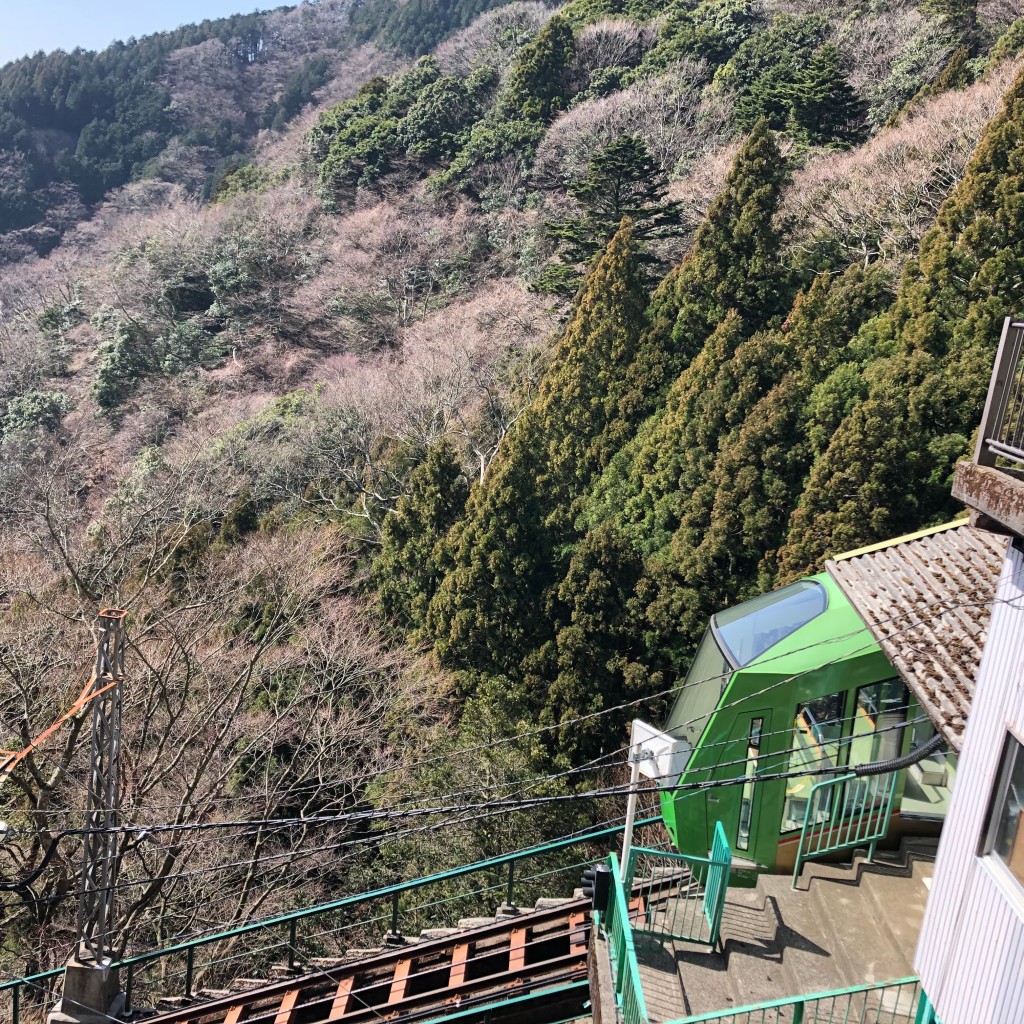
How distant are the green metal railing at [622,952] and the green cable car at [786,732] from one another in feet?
2.90

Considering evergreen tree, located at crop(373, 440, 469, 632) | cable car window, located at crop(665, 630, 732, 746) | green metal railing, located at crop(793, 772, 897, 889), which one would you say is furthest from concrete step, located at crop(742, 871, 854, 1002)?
evergreen tree, located at crop(373, 440, 469, 632)

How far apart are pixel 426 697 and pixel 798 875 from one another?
31.2ft

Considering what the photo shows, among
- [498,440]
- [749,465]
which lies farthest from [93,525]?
[749,465]

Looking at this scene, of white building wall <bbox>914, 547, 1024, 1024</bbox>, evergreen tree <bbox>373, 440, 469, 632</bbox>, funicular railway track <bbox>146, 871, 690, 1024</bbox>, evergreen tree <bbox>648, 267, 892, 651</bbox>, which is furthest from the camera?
evergreen tree <bbox>373, 440, 469, 632</bbox>

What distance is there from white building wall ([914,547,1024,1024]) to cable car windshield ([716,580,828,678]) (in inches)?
109

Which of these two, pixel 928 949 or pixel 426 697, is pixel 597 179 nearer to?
pixel 426 697

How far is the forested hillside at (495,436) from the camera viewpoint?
13422mm

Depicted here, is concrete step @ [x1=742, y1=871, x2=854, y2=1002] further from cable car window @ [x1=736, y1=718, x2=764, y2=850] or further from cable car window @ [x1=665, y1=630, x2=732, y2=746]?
cable car window @ [x1=665, y1=630, x2=732, y2=746]

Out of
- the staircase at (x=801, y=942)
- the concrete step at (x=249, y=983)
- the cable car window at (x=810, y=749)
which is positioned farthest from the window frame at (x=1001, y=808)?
the concrete step at (x=249, y=983)

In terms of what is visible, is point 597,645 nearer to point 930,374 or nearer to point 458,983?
point 930,374

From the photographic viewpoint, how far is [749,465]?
49.2 feet

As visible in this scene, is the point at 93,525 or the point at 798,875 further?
the point at 93,525

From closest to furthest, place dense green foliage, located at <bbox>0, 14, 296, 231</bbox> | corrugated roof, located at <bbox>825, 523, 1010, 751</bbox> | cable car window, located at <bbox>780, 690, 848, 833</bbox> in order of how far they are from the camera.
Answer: corrugated roof, located at <bbox>825, 523, 1010, 751</bbox>
cable car window, located at <bbox>780, 690, 848, 833</bbox>
dense green foliage, located at <bbox>0, 14, 296, 231</bbox>

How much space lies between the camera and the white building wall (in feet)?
12.2
